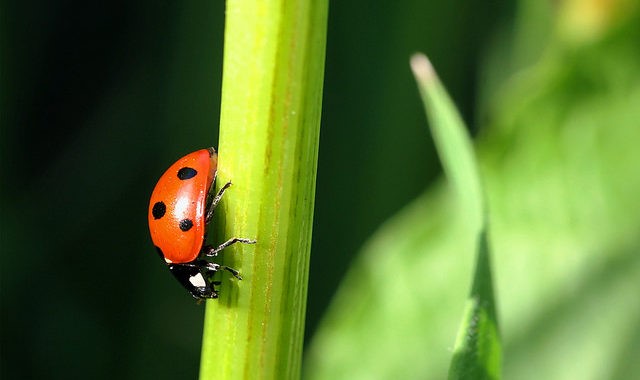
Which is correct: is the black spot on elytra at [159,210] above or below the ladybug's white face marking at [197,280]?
above

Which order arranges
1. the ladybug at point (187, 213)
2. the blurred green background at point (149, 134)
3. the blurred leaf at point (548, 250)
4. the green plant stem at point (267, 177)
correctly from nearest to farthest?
the green plant stem at point (267, 177)
the ladybug at point (187, 213)
the blurred leaf at point (548, 250)
the blurred green background at point (149, 134)

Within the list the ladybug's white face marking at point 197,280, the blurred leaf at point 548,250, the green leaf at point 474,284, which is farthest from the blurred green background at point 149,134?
the green leaf at point 474,284

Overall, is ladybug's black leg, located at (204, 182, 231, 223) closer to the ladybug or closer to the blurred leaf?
the ladybug

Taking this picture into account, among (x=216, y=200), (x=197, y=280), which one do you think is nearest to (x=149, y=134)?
(x=197, y=280)

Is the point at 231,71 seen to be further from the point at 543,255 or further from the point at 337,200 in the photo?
the point at 337,200

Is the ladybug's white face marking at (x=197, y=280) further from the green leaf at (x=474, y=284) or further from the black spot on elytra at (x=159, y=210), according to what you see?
the green leaf at (x=474, y=284)

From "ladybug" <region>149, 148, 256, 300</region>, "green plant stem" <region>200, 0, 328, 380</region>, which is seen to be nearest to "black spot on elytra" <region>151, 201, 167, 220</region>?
"ladybug" <region>149, 148, 256, 300</region>

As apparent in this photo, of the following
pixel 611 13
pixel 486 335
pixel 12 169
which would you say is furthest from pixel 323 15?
pixel 12 169
